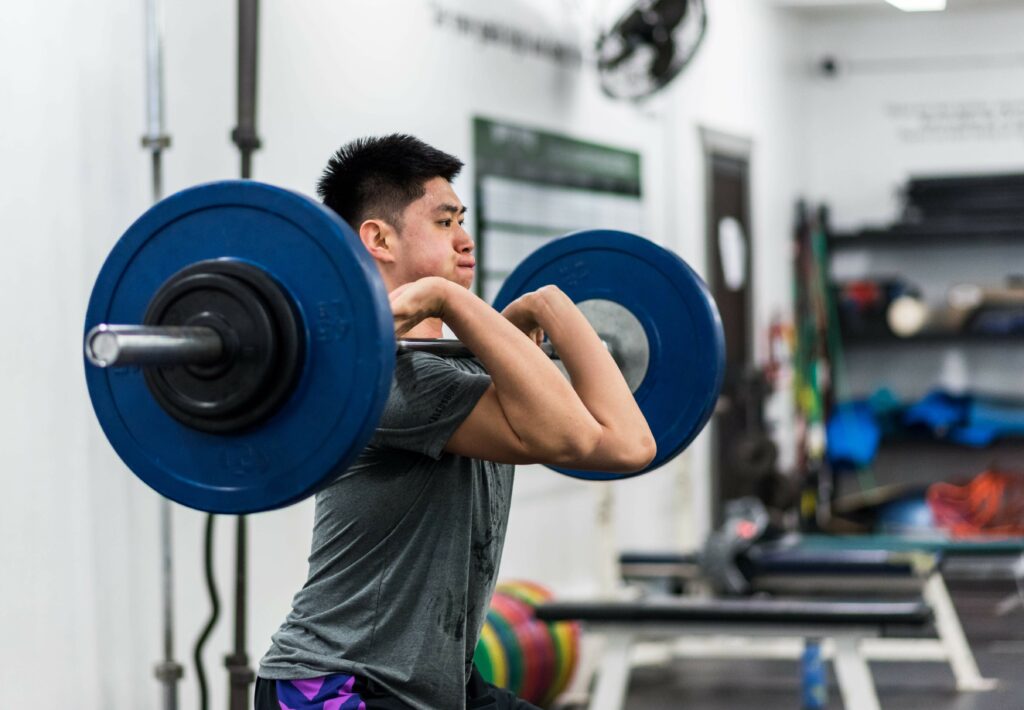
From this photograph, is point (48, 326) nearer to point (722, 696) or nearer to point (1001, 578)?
point (722, 696)

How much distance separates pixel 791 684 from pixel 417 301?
3.33 metres

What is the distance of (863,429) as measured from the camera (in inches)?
305

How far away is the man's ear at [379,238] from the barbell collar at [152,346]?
38cm

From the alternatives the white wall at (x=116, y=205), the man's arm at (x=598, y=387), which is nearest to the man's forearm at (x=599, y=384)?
the man's arm at (x=598, y=387)

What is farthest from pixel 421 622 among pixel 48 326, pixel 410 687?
pixel 48 326

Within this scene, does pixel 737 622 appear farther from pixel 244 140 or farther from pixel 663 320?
pixel 663 320

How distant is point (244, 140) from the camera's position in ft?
9.86

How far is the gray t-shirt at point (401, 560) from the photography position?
5.54 feet

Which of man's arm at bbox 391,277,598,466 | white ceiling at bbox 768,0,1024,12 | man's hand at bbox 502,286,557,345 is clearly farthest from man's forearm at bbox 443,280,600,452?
white ceiling at bbox 768,0,1024,12

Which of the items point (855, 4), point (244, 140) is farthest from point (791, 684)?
point (855, 4)

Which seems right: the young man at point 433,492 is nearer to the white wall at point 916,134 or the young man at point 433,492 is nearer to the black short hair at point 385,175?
the black short hair at point 385,175

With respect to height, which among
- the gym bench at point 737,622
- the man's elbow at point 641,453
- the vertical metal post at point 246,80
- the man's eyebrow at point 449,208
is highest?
the vertical metal post at point 246,80

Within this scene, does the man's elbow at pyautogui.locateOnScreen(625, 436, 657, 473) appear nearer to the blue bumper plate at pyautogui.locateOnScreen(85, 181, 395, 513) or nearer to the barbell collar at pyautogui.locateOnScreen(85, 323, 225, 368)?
the blue bumper plate at pyautogui.locateOnScreen(85, 181, 395, 513)

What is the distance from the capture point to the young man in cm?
164
